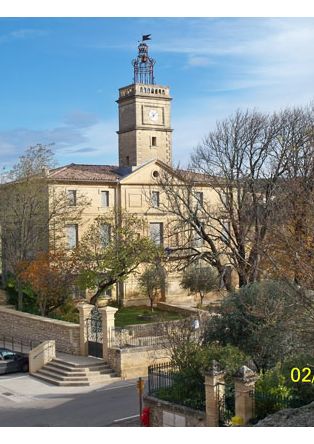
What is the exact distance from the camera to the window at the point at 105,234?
34.3m

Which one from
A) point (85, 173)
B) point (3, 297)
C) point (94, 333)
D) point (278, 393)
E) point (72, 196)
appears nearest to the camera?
point (278, 393)

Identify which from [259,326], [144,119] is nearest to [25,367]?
[259,326]

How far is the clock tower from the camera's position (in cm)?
4547

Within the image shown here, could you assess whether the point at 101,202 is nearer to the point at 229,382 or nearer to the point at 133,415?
the point at 133,415

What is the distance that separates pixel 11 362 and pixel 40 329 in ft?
9.67

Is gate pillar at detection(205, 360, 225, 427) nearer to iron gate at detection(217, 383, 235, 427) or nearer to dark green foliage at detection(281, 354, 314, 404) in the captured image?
iron gate at detection(217, 383, 235, 427)

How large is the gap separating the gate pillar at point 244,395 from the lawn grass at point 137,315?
16.6 meters

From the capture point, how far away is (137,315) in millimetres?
35312

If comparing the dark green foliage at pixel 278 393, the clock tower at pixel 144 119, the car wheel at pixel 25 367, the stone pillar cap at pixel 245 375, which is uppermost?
the clock tower at pixel 144 119

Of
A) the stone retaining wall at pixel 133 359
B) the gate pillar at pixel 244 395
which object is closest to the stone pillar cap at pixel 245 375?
the gate pillar at pixel 244 395

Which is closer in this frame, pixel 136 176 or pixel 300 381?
pixel 300 381
